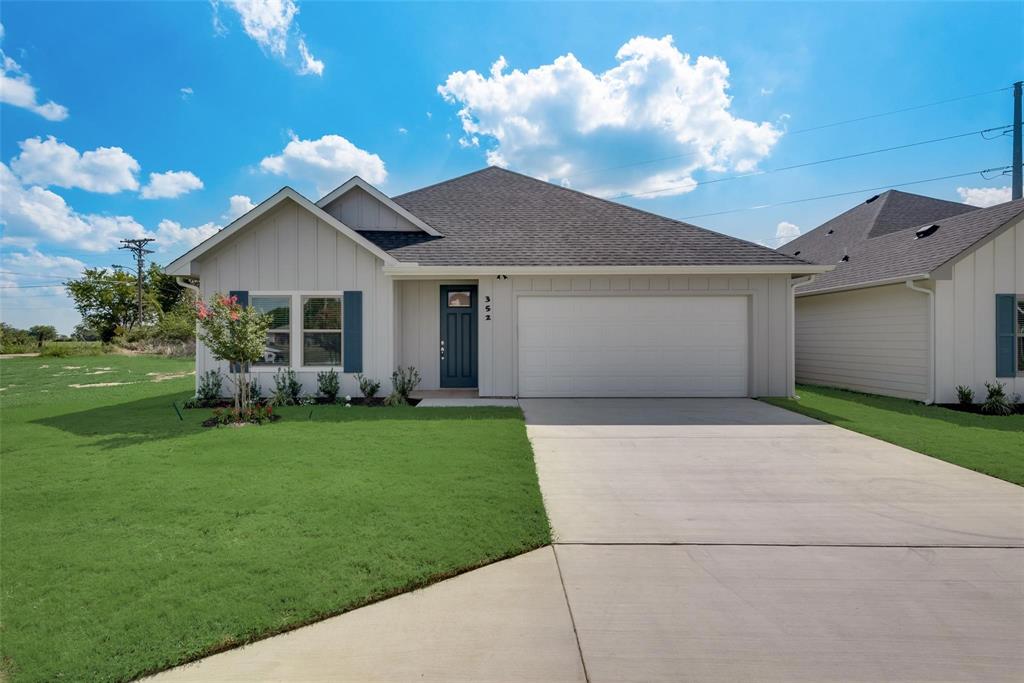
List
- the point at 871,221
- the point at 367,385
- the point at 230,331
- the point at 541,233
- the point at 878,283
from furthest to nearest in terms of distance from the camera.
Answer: the point at 871,221
the point at 541,233
the point at 878,283
the point at 367,385
the point at 230,331

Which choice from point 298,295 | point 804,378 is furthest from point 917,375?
point 298,295

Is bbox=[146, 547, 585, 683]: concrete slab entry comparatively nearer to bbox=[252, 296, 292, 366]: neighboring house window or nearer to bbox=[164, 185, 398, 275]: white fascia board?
bbox=[164, 185, 398, 275]: white fascia board

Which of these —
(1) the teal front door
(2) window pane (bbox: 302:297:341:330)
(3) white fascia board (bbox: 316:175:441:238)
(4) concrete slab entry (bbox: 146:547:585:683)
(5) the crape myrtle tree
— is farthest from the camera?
(3) white fascia board (bbox: 316:175:441:238)

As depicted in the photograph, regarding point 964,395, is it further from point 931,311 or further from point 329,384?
point 329,384

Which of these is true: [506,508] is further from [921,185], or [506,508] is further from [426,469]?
[921,185]

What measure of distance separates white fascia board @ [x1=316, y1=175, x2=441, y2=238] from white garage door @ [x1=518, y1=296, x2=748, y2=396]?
129 inches

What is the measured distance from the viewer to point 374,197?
37.5 ft

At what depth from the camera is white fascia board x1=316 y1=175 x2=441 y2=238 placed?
11.1 metres

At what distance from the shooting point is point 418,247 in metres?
10.5

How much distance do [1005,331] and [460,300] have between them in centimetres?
1134

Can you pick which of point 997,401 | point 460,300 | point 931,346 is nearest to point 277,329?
point 460,300

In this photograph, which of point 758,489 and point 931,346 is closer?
point 758,489

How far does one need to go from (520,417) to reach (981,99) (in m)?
29.3

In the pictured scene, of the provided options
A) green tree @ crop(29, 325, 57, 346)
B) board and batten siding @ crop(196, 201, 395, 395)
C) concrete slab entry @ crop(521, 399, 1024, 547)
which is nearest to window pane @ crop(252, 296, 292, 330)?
board and batten siding @ crop(196, 201, 395, 395)
